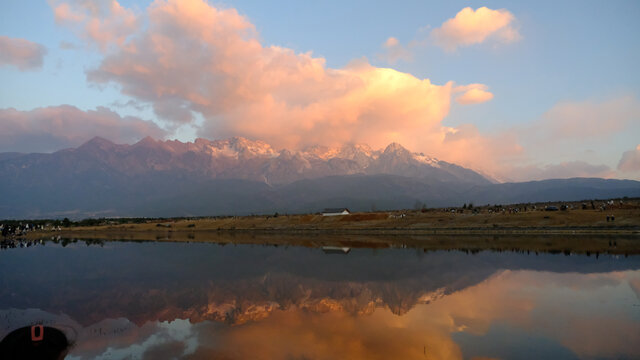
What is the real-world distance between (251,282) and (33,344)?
2852cm

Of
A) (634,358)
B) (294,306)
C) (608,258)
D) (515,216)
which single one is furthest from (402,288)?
(515,216)

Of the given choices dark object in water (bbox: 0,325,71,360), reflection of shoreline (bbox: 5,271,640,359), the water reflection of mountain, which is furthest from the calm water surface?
dark object in water (bbox: 0,325,71,360)

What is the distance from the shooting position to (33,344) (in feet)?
63.8

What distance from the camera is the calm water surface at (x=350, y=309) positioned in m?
22.3

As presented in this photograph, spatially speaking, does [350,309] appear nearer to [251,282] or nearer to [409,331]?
[409,331]

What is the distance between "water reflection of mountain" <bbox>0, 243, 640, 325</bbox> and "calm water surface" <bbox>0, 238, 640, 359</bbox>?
0.22 metres

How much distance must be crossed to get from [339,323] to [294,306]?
705cm

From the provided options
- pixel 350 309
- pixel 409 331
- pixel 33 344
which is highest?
pixel 33 344

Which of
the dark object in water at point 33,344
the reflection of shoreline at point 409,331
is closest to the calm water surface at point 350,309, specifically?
the reflection of shoreline at point 409,331

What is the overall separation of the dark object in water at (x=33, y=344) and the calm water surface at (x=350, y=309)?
7.98 ft

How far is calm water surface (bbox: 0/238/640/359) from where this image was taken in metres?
22.3

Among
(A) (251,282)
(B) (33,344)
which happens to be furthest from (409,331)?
(A) (251,282)

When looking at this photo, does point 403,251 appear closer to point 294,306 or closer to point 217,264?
point 217,264

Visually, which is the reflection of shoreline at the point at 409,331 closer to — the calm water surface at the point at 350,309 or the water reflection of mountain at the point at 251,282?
the calm water surface at the point at 350,309
